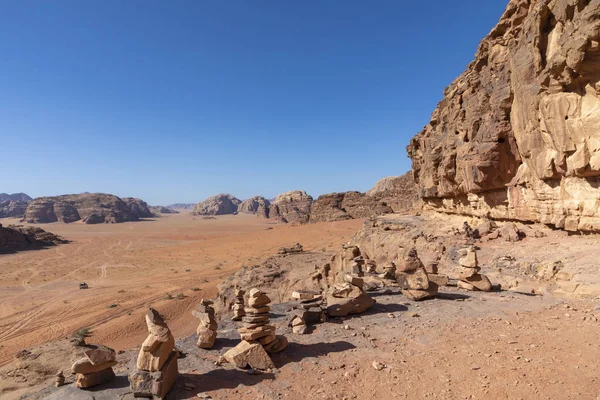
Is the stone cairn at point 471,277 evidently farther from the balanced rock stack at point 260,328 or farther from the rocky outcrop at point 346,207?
the rocky outcrop at point 346,207

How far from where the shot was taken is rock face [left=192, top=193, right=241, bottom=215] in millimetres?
144625

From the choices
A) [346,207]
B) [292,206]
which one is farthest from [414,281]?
[292,206]

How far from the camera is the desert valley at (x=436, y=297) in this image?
541cm

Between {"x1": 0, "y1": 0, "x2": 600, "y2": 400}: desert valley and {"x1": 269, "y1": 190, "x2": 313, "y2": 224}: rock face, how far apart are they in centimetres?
4872

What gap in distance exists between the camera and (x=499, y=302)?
8.86 m

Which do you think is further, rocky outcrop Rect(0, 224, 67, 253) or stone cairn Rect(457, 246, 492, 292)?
rocky outcrop Rect(0, 224, 67, 253)

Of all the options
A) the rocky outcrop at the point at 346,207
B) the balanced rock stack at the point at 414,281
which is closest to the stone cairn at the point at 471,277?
the balanced rock stack at the point at 414,281

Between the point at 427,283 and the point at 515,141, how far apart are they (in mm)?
11364

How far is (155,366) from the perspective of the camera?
5.11 meters

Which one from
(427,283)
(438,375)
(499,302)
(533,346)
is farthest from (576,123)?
(438,375)

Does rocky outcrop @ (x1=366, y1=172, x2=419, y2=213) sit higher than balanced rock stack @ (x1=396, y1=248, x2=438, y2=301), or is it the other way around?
rocky outcrop @ (x1=366, y1=172, x2=419, y2=213)

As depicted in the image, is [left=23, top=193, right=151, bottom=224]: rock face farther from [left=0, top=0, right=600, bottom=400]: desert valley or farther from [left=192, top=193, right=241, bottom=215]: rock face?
[left=0, top=0, right=600, bottom=400]: desert valley

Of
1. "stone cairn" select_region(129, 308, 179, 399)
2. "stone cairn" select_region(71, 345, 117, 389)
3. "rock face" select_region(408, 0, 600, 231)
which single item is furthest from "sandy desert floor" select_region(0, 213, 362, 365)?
"rock face" select_region(408, 0, 600, 231)

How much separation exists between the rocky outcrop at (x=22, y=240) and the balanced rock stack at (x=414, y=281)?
53544 millimetres
